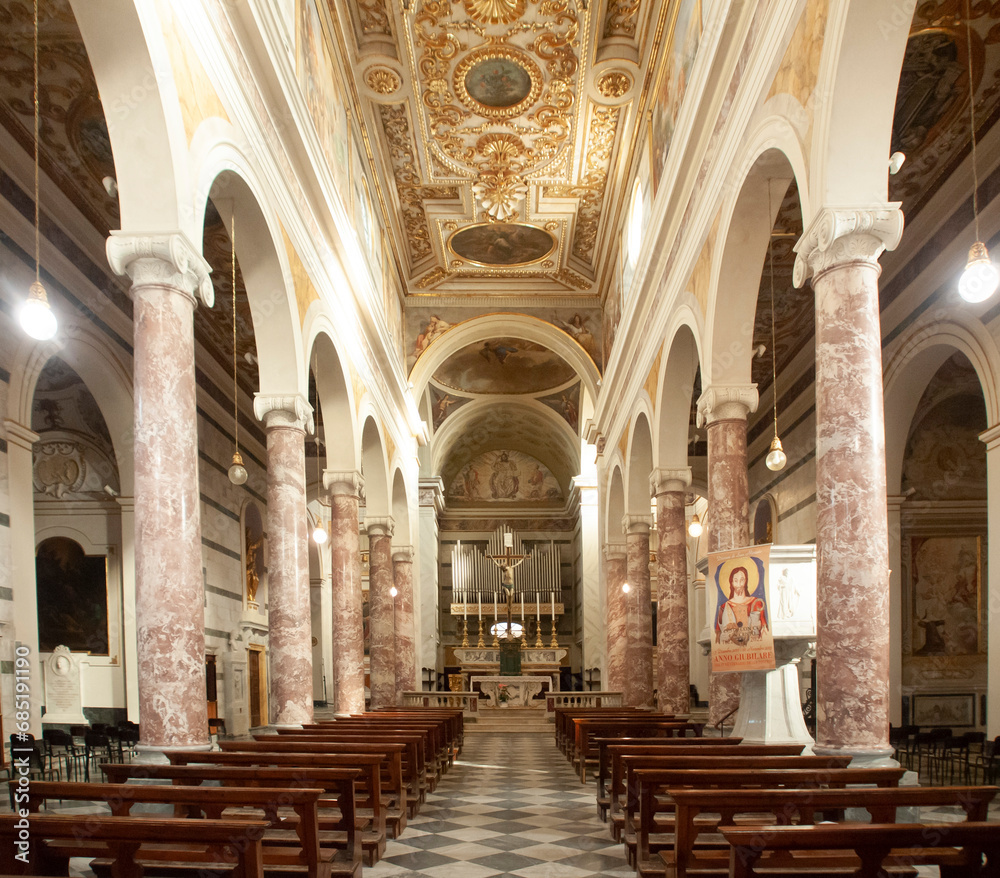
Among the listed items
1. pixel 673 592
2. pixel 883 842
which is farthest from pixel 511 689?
pixel 883 842

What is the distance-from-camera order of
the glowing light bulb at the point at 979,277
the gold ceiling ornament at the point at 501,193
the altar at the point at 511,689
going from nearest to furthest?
the glowing light bulb at the point at 979,277 → the gold ceiling ornament at the point at 501,193 → the altar at the point at 511,689

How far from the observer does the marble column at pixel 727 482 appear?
1022 centimetres

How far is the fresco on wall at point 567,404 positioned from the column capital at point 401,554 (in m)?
8.66

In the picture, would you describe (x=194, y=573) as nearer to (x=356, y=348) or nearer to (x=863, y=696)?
(x=863, y=696)

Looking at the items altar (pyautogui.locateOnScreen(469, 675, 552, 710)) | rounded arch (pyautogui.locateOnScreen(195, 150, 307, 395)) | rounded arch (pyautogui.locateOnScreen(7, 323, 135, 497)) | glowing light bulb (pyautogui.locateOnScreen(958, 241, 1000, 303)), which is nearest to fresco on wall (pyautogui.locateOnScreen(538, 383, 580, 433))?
altar (pyautogui.locateOnScreen(469, 675, 552, 710))

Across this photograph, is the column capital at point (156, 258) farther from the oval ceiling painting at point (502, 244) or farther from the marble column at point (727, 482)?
the oval ceiling painting at point (502, 244)

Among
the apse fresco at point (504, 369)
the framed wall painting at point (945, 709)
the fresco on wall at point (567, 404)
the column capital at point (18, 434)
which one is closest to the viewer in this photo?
the column capital at point (18, 434)

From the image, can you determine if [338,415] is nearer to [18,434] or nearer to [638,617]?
[18,434]

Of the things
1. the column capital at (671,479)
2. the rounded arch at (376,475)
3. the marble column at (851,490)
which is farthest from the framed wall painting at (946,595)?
the marble column at (851,490)

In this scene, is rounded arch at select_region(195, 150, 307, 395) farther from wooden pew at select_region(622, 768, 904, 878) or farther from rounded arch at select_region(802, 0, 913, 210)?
wooden pew at select_region(622, 768, 904, 878)

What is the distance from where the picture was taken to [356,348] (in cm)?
1521

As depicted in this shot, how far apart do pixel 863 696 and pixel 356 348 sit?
10788 mm

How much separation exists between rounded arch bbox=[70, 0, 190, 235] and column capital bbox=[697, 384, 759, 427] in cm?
593

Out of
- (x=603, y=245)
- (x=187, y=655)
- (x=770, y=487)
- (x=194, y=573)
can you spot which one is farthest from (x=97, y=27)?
(x=770, y=487)
